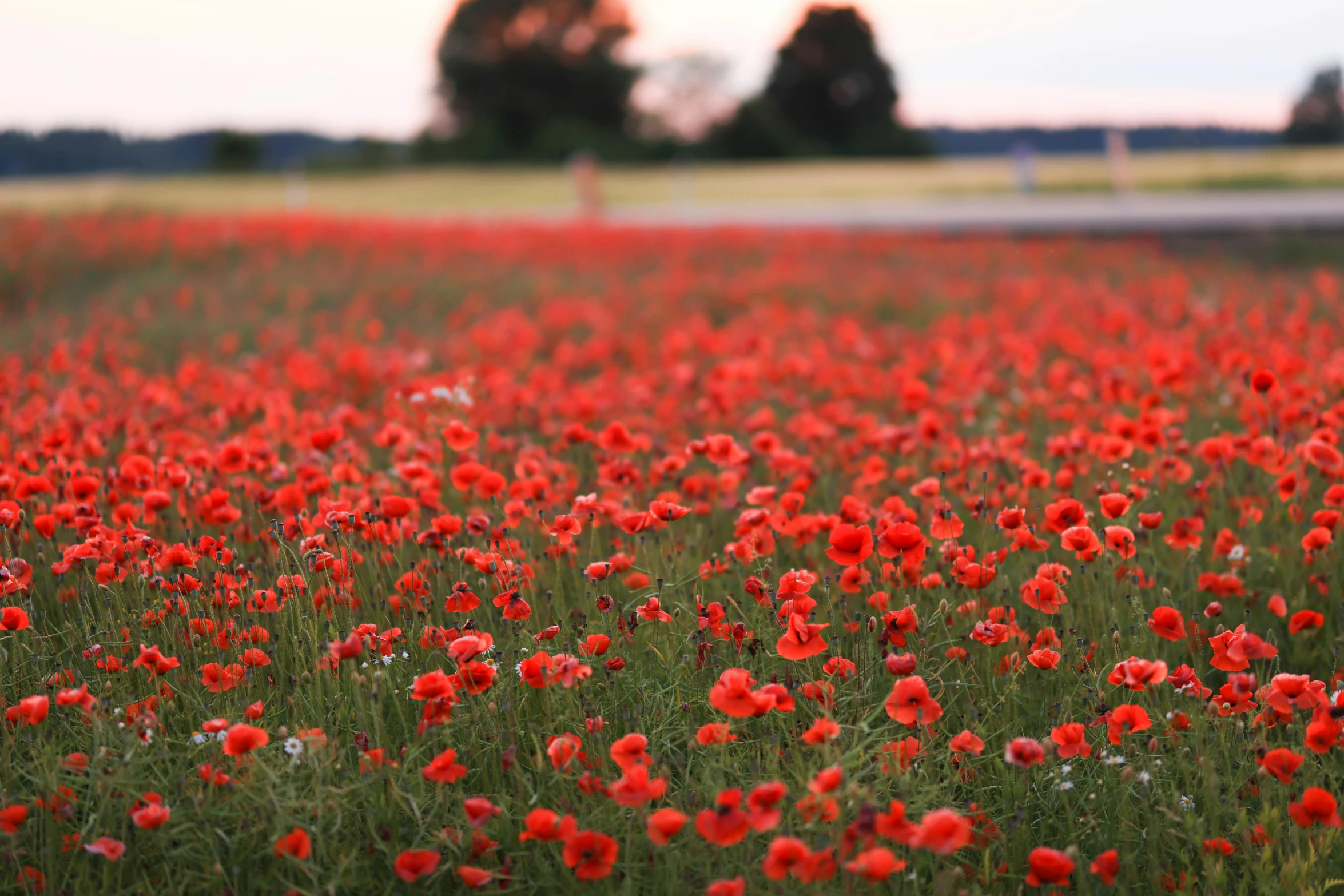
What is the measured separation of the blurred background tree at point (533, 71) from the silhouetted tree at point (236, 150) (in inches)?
305

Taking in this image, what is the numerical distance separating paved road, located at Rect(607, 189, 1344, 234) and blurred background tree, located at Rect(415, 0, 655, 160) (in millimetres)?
30789

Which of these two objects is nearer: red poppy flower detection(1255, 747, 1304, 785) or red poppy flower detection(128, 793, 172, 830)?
red poppy flower detection(128, 793, 172, 830)

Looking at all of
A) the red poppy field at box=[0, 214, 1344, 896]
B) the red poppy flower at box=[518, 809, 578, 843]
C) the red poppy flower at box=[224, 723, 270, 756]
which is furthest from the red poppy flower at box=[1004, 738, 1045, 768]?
the red poppy flower at box=[224, 723, 270, 756]

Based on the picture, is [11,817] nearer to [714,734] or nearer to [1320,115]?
[714,734]

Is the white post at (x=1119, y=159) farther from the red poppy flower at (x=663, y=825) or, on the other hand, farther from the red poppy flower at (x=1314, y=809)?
the red poppy flower at (x=663, y=825)

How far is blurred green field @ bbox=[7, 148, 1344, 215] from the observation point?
1958cm

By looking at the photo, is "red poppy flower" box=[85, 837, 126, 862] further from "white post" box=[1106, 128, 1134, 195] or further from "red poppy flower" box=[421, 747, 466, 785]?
"white post" box=[1106, 128, 1134, 195]

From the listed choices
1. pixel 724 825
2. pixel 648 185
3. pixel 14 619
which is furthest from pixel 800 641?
pixel 648 185

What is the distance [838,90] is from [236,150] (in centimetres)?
3082

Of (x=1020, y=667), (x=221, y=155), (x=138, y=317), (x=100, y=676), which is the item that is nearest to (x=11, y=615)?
(x=100, y=676)

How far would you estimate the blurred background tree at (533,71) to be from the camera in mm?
51344

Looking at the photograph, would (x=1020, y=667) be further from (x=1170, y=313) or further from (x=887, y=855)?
(x=1170, y=313)

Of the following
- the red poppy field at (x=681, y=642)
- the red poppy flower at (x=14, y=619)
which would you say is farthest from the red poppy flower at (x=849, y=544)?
the red poppy flower at (x=14, y=619)

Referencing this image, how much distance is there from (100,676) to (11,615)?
323 mm
